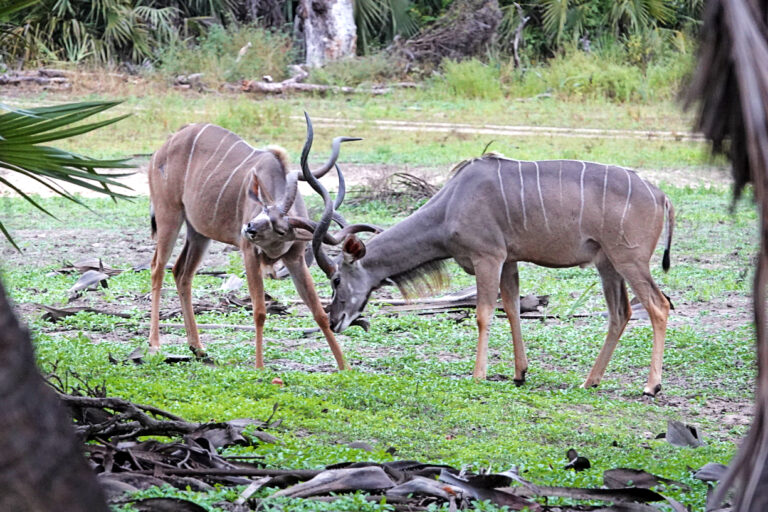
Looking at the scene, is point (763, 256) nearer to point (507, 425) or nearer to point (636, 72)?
point (507, 425)

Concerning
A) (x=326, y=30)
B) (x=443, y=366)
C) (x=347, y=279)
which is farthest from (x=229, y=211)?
(x=326, y=30)

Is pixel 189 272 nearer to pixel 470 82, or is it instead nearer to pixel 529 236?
A: pixel 529 236

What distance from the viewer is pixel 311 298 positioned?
5.70 meters

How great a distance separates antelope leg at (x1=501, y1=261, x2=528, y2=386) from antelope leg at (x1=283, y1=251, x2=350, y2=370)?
891 millimetres

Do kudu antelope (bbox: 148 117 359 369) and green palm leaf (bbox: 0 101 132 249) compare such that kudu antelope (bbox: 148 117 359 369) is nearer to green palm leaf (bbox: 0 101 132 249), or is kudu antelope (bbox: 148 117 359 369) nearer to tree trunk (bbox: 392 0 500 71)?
green palm leaf (bbox: 0 101 132 249)

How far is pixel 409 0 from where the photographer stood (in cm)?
2245

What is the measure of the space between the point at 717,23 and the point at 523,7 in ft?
69.1

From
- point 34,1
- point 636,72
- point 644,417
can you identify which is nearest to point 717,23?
point 34,1

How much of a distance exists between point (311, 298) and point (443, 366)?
31.9 inches

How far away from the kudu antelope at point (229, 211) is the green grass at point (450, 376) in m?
0.32

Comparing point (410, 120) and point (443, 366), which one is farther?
point (410, 120)

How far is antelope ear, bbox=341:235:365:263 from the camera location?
585 centimetres

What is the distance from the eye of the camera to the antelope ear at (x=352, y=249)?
19.2 feet

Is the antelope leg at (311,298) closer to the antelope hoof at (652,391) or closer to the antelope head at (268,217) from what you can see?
the antelope head at (268,217)
